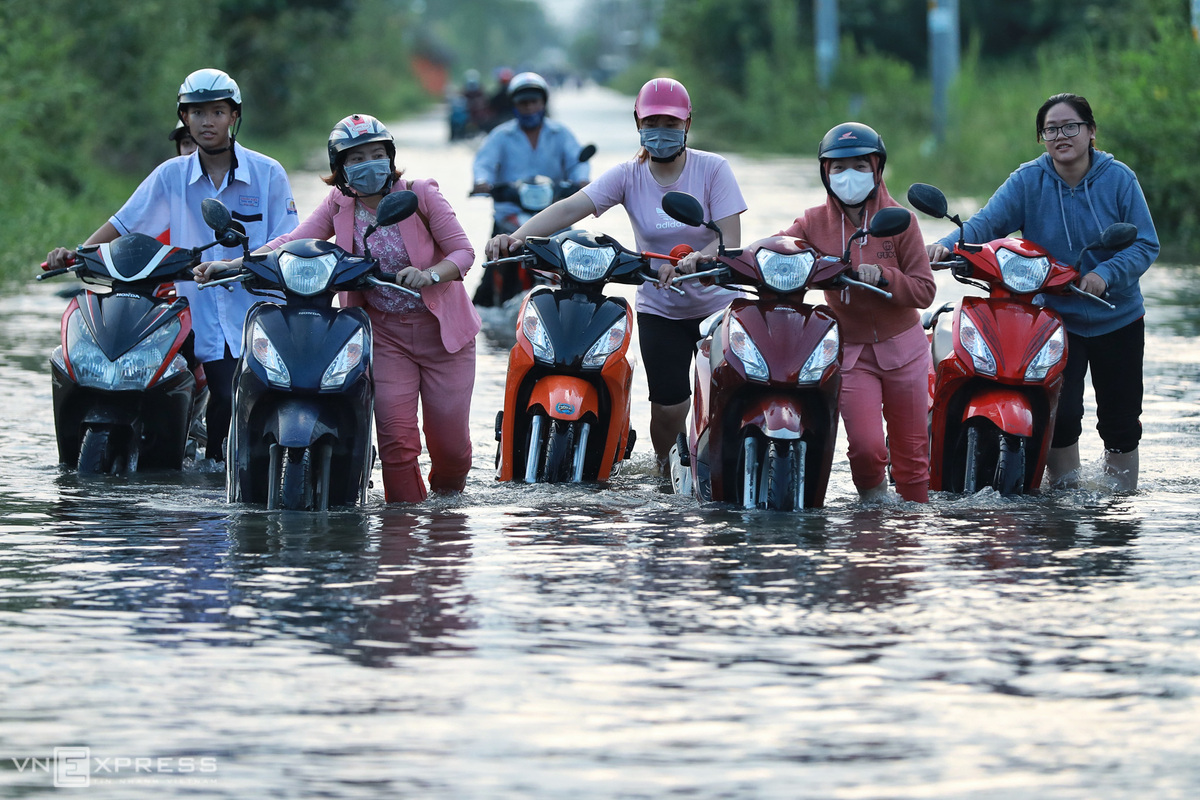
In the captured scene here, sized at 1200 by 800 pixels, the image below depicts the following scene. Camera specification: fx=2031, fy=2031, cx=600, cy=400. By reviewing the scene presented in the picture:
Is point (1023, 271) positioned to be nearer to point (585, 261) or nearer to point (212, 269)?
point (585, 261)

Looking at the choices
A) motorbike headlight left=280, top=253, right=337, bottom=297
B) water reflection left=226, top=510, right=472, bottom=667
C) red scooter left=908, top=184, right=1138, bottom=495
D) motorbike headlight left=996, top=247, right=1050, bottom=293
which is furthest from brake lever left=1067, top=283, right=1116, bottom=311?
motorbike headlight left=280, top=253, right=337, bottom=297

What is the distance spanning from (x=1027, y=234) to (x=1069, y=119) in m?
0.50

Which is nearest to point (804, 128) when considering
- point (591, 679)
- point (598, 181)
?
point (598, 181)

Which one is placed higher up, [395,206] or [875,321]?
[395,206]

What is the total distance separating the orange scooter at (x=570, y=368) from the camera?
7988 mm

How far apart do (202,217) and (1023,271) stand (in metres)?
3.36

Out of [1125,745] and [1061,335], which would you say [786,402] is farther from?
[1125,745]

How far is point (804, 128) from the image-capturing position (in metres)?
41.1

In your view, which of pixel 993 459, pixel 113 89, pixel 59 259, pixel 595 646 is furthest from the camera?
pixel 113 89

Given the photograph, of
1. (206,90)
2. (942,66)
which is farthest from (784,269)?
(942,66)

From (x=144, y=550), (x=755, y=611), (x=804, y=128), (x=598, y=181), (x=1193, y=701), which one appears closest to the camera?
(x=1193, y=701)

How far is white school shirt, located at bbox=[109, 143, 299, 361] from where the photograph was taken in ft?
27.7

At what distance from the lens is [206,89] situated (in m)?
8.23

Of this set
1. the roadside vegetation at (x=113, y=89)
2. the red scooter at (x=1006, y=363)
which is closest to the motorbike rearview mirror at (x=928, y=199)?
the red scooter at (x=1006, y=363)
